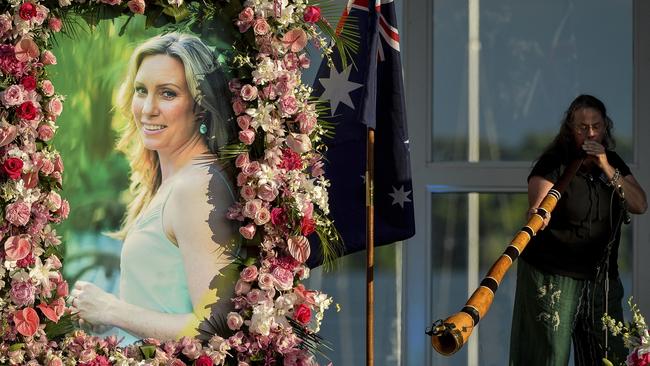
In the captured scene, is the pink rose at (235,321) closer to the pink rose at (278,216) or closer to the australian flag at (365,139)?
the pink rose at (278,216)

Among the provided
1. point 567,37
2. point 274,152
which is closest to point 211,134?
point 274,152

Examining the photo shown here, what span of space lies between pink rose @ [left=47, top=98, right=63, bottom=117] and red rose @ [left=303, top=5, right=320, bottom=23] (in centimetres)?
82

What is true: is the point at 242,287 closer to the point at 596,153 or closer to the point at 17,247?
the point at 17,247

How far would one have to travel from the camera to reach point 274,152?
14.0 feet

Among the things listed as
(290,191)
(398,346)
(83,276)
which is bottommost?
(398,346)

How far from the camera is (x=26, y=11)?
13.5 ft

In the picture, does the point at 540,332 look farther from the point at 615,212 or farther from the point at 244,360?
the point at 244,360

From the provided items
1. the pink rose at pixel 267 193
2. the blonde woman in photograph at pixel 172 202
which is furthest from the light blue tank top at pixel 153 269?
the pink rose at pixel 267 193

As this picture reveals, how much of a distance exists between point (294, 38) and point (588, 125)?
1184 millimetres

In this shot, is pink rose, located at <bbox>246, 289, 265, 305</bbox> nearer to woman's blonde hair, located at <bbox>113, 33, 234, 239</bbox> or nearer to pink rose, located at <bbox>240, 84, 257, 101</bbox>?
woman's blonde hair, located at <bbox>113, 33, 234, 239</bbox>

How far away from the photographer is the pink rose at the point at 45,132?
4.20 meters

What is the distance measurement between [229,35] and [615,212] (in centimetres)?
156

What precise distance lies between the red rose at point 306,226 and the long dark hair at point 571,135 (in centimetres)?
106

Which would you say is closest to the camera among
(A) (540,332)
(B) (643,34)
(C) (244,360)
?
(C) (244,360)
